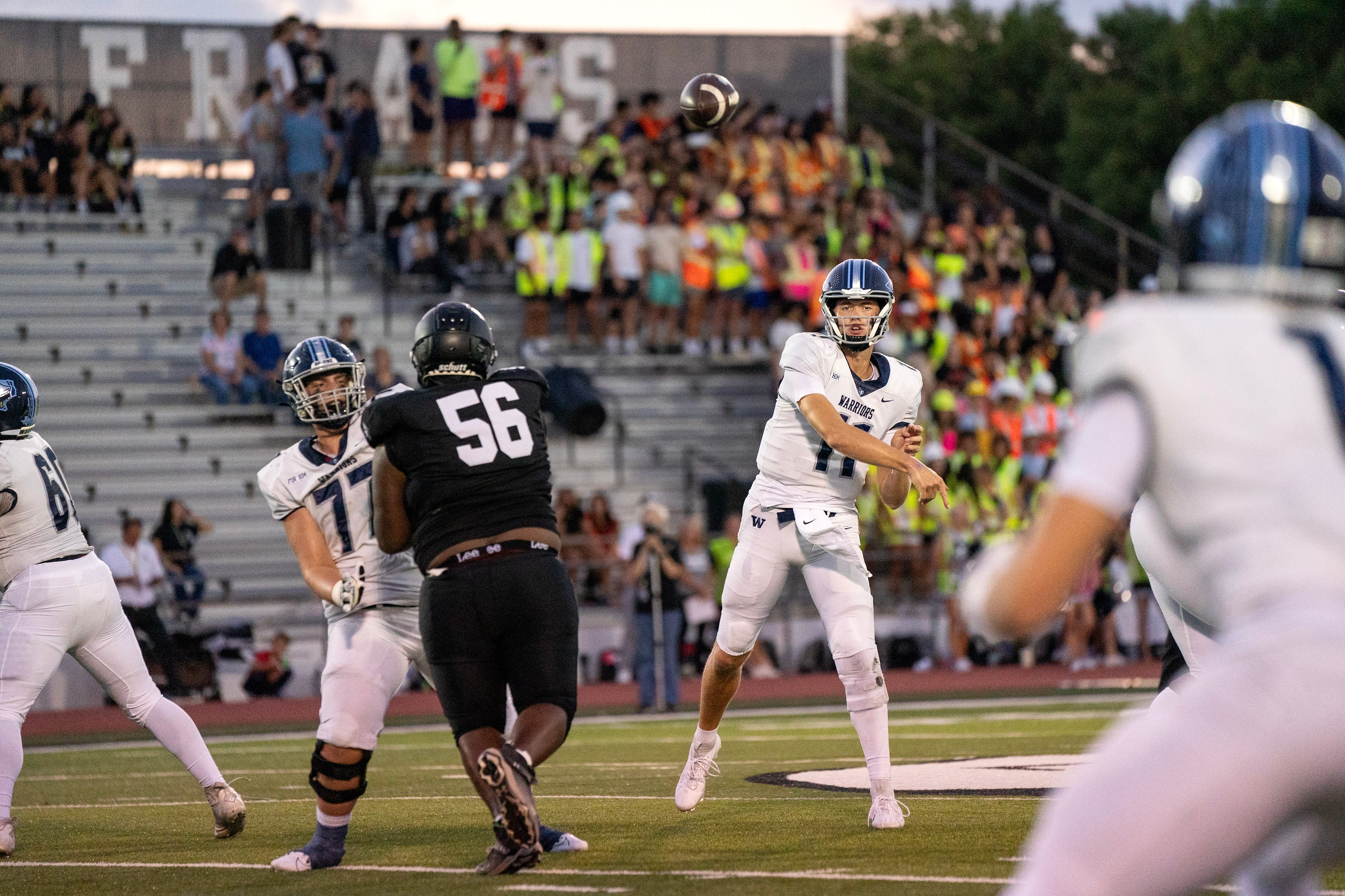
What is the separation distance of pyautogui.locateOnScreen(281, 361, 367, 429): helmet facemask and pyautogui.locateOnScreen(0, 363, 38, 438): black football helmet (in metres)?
1.56

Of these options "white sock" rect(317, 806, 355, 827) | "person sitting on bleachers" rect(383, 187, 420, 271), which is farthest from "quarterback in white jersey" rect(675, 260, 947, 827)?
"person sitting on bleachers" rect(383, 187, 420, 271)

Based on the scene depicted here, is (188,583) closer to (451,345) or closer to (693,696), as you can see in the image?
(693,696)

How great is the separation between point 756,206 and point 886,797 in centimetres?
1481

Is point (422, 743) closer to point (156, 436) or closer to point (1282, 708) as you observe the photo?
point (156, 436)

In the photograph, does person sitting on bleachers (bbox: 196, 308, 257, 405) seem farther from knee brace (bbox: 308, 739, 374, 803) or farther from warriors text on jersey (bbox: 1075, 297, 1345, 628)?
warriors text on jersey (bbox: 1075, 297, 1345, 628)

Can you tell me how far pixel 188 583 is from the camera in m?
16.5

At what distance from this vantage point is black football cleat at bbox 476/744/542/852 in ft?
17.5

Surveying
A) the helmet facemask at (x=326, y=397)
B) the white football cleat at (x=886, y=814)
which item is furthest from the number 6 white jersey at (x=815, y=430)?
the helmet facemask at (x=326, y=397)

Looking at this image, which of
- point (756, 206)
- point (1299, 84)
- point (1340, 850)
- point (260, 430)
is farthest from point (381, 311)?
point (1299, 84)

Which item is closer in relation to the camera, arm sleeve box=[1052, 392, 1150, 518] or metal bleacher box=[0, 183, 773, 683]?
arm sleeve box=[1052, 392, 1150, 518]

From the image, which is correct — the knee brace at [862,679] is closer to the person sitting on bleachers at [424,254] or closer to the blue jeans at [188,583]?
the blue jeans at [188,583]

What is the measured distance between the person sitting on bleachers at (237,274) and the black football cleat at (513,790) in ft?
48.7

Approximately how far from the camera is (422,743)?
1217 cm

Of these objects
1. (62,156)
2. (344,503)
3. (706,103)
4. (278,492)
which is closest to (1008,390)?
(706,103)
